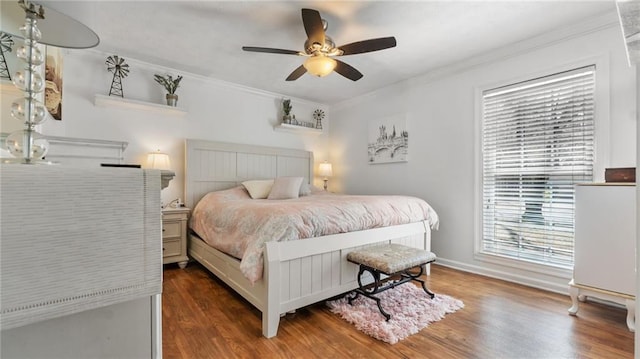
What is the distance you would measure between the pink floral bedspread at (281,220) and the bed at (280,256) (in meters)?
0.06

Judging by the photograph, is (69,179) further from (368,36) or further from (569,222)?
(569,222)

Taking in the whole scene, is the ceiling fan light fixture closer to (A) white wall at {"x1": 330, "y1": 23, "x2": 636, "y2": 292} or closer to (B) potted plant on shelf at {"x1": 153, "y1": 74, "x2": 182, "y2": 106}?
(A) white wall at {"x1": 330, "y1": 23, "x2": 636, "y2": 292}

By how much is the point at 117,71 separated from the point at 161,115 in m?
0.63

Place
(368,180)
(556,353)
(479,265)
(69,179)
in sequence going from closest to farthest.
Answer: (69,179) → (556,353) → (479,265) → (368,180)

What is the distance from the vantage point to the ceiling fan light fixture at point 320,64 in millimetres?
2371

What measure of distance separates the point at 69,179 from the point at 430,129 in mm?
3653

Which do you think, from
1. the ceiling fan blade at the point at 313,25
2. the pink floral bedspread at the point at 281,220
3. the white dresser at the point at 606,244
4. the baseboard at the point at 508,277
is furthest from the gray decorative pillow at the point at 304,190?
the white dresser at the point at 606,244

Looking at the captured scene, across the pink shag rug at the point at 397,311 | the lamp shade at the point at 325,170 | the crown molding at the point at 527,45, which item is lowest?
the pink shag rug at the point at 397,311

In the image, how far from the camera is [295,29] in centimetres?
257

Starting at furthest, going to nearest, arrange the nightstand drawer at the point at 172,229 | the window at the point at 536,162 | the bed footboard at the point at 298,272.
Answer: the nightstand drawer at the point at 172,229 < the window at the point at 536,162 < the bed footboard at the point at 298,272

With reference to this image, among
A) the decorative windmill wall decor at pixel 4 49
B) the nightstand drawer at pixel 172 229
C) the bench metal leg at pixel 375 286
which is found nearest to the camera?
the decorative windmill wall decor at pixel 4 49

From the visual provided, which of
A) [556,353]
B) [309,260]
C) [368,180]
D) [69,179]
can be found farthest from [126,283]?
[368,180]

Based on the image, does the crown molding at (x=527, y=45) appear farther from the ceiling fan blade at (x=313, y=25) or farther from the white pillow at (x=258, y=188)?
the white pillow at (x=258, y=188)

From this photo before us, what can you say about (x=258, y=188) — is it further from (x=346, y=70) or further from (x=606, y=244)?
(x=606, y=244)
